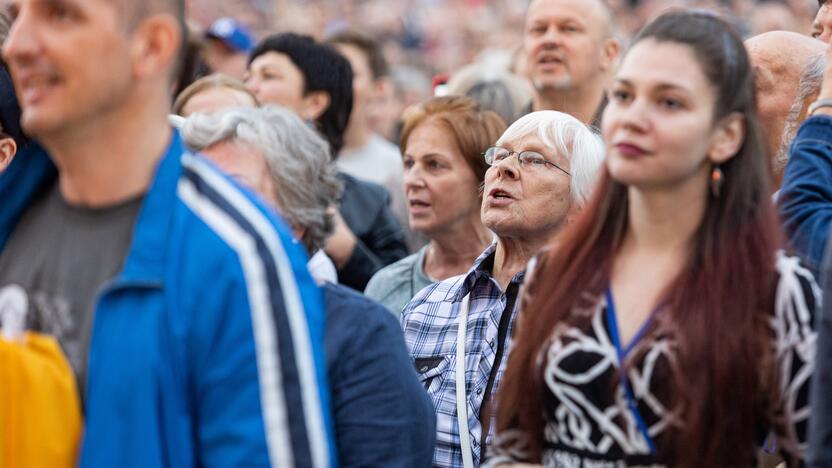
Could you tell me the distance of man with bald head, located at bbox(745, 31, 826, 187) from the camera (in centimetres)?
389

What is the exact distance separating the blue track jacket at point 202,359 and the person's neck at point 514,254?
1855 millimetres

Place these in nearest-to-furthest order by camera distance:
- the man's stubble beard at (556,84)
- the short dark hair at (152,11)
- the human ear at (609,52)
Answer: the short dark hair at (152,11) → the man's stubble beard at (556,84) → the human ear at (609,52)

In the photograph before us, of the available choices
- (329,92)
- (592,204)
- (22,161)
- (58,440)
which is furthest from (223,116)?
(329,92)

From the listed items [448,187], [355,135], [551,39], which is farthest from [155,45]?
[355,135]

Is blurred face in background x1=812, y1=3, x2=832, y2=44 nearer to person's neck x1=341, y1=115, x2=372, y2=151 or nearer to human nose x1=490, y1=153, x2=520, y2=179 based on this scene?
human nose x1=490, y1=153, x2=520, y2=179

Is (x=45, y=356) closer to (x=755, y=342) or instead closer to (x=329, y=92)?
(x=755, y=342)

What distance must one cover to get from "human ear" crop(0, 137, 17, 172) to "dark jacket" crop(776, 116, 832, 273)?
2330mm

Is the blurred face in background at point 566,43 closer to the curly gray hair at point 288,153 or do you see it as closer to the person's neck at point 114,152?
the curly gray hair at point 288,153

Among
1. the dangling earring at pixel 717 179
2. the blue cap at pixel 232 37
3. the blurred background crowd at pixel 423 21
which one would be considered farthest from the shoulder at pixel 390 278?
the blurred background crowd at pixel 423 21

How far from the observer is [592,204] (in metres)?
2.82

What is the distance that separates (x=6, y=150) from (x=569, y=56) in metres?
3.10

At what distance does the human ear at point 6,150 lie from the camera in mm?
3857

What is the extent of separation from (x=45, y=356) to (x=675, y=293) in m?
1.28

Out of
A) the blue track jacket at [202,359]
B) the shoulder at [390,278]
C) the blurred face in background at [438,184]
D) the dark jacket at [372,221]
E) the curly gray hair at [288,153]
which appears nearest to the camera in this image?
the blue track jacket at [202,359]
